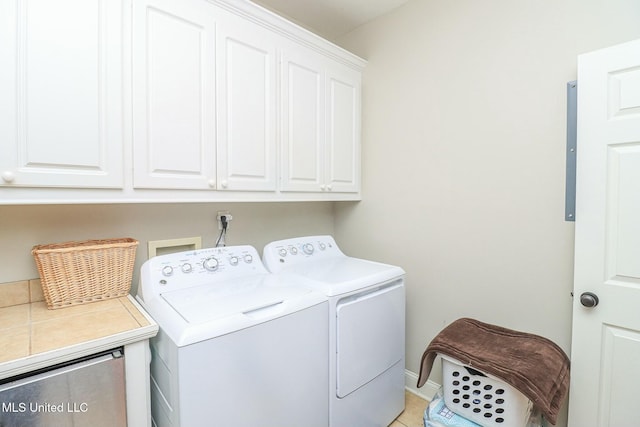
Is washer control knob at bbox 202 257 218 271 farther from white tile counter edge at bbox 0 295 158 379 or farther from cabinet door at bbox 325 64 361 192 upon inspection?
cabinet door at bbox 325 64 361 192

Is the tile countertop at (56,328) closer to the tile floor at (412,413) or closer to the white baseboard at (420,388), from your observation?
the tile floor at (412,413)

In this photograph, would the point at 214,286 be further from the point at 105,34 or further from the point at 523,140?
the point at 523,140

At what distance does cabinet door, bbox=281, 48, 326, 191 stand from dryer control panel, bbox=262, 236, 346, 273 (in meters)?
0.35

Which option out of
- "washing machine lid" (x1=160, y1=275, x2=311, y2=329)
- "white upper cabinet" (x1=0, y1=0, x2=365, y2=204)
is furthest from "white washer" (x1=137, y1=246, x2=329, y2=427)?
"white upper cabinet" (x1=0, y1=0, x2=365, y2=204)

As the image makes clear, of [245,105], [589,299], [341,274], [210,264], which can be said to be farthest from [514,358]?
[245,105]

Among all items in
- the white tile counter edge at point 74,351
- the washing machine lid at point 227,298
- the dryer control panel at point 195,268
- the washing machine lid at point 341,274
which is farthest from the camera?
the washing machine lid at point 341,274

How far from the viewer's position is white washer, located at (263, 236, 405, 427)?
56.8 inches

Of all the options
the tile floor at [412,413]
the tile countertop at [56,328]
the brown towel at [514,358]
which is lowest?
the tile floor at [412,413]

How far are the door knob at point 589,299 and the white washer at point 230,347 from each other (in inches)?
44.3

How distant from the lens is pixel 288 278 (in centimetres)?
161

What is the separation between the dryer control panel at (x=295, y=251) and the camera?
70.4 inches

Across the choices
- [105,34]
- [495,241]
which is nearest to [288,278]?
[495,241]

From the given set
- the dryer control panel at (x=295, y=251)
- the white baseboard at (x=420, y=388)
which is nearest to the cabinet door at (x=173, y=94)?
the dryer control panel at (x=295, y=251)

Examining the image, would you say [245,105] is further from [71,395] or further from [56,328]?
[71,395]
